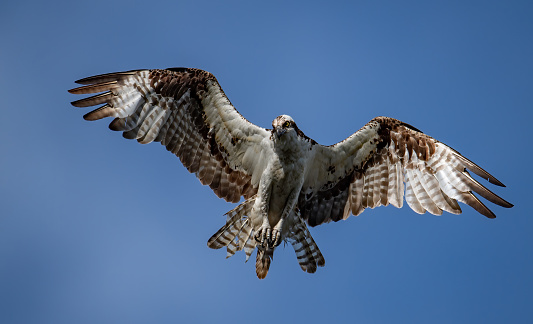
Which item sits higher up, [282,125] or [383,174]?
[383,174]

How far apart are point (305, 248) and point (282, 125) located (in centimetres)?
210

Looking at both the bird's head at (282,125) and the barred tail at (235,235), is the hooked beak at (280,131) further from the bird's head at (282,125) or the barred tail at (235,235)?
the barred tail at (235,235)

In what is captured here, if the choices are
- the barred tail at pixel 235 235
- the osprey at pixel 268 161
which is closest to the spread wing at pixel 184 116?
the osprey at pixel 268 161

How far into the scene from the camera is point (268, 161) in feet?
29.6

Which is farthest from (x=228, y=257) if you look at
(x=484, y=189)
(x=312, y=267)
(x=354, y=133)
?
(x=484, y=189)

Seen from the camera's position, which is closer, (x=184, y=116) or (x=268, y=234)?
(x=268, y=234)

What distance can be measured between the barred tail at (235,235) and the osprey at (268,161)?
0.05 feet

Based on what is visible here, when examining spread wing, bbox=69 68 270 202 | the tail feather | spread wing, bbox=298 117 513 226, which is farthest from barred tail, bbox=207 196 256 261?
spread wing, bbox=298 117 513 226

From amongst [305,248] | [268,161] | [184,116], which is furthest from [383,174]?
[184,116]

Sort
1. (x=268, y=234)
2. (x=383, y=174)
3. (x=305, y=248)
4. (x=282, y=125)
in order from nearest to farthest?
(x=282, y=125) → (x=268, y=234) → (x=305, y=248) → (x=383, y=174)

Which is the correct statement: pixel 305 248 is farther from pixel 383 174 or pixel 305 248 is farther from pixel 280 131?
pixel 280 131

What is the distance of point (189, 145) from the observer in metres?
9.31

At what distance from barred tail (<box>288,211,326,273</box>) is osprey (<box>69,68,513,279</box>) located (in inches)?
0.6

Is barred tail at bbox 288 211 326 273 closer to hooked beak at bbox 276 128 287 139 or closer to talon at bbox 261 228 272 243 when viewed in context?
talon at bbox 261 228 272 243
